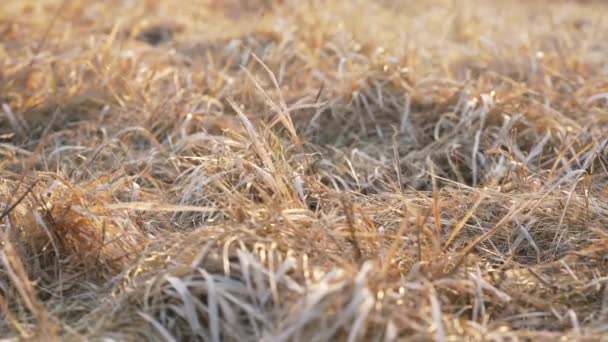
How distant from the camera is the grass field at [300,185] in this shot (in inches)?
58.3

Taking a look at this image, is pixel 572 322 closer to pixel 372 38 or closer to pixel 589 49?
pixel 372 38

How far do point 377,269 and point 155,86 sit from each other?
5.66 ft

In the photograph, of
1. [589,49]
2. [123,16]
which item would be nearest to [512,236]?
[589,49]

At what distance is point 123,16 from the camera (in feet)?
13.3

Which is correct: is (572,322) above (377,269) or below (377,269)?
below

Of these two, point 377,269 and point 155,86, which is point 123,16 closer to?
point 155,86

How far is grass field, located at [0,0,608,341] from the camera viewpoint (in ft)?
4.86

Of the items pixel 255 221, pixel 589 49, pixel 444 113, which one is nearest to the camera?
pixel 255 221

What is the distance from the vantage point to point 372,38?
11.6ft

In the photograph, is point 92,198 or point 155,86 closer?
point 92,198

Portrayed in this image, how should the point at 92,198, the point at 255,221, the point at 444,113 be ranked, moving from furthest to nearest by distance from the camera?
1. the point at 444,113
2. the point at 92,198
3. the point at 255,221

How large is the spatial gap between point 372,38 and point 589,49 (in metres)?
1.20

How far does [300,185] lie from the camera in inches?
74.5

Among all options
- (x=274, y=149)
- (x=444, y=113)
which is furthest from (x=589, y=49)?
(x=274, y=149)
